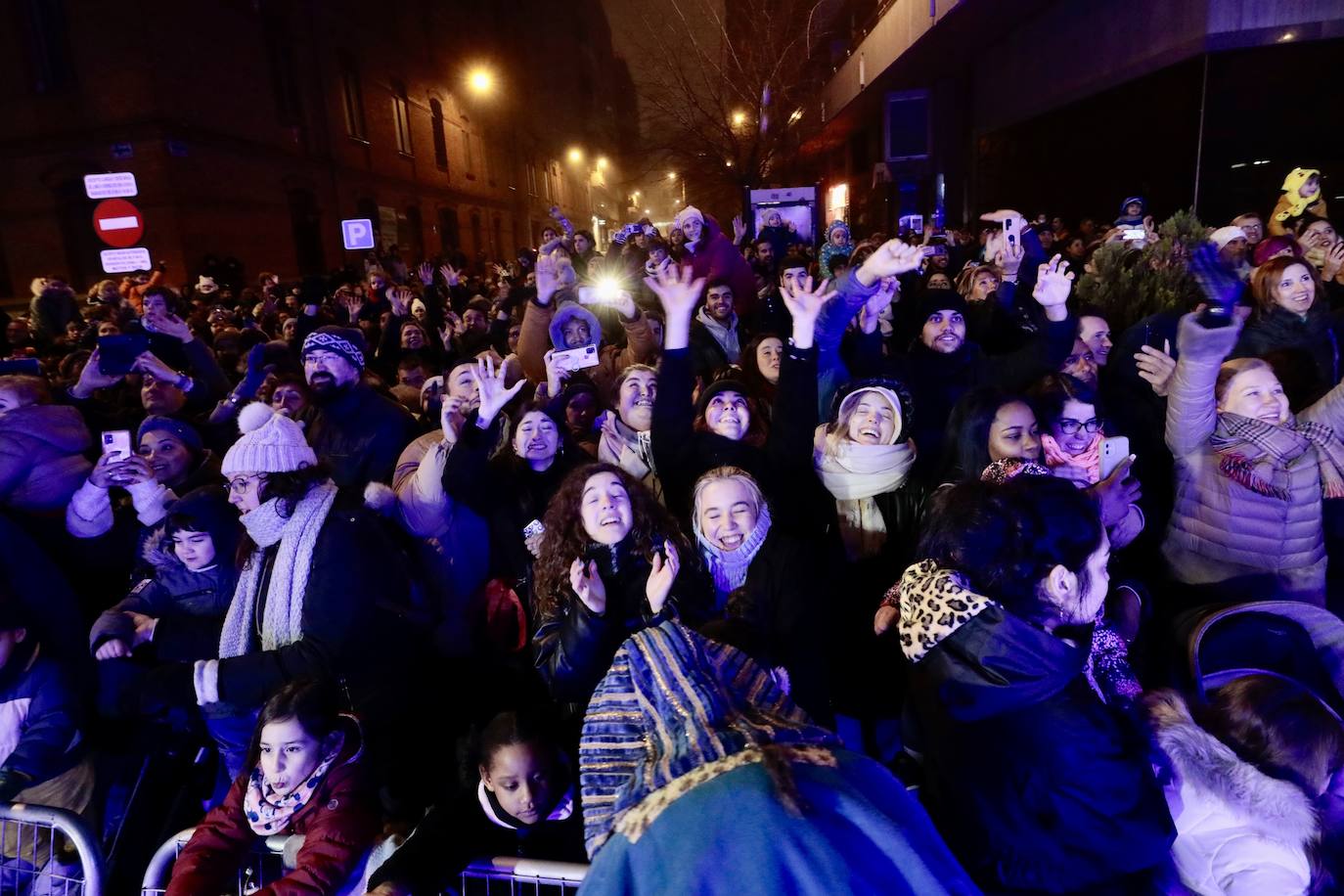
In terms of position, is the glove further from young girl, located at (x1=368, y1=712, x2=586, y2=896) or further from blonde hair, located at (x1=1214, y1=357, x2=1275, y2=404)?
blonde hair, located at (x1=1214, y1=357, x2=1275, y2=404)

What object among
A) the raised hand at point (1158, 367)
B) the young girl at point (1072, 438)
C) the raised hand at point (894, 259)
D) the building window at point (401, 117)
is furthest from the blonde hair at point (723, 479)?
the building window at point (401, 117)

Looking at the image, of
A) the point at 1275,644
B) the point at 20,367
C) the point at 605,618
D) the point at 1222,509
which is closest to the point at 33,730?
the point at 605,618

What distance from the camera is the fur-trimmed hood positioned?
1637 millimetres

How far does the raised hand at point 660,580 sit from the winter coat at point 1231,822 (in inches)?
54.1

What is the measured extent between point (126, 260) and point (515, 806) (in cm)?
1553

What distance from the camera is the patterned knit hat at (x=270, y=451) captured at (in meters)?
2.68

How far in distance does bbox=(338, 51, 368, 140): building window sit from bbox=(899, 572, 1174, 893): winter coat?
2507 centimetres

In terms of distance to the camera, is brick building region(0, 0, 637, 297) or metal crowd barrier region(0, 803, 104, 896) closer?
metal crowd barrier region(0, 803, 104, 896)

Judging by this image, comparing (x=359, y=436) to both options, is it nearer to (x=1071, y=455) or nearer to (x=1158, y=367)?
(x=1071, y=455)

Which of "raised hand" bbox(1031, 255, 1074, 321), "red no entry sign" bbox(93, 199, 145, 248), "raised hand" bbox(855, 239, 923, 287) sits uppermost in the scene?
"red no entry sign" bbox(93, 199, 145, 248)

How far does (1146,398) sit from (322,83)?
23.3 metres

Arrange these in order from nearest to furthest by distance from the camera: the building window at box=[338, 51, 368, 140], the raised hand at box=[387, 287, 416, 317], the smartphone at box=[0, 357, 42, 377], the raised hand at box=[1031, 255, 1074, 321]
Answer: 1. the raised hand at box=[1031, 255, 1074, 321]
2. the smartphone at box=[0, 357, 42, 377]
3. the raised hand at box=[387, 287, 416, 317]
4. the building window at box=[338, 51, 368, 140]

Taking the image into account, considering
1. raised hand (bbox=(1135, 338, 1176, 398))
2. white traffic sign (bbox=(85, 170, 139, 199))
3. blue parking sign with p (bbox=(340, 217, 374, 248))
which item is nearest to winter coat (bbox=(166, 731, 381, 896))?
raised hand (bbox=(1135, 338, 1176, 398))

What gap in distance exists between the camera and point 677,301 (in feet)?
11.1
